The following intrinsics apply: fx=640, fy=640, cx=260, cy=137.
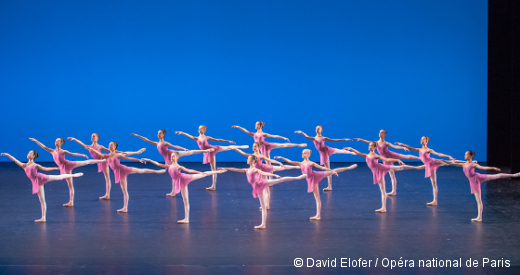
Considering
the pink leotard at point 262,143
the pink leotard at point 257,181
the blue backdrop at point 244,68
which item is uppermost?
the blue backdrop at point 244,68

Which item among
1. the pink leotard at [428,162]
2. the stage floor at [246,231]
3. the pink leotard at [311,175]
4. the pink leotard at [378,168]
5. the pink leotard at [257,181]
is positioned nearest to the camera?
the stage floor at [246,231]

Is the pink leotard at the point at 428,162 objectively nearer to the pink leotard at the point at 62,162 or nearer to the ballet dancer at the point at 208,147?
the ballet dancer at the point at 208,147

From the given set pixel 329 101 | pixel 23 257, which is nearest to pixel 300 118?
pixel 329 101

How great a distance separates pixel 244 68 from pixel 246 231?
693 cm

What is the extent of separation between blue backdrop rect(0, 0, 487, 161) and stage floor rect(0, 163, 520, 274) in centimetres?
324

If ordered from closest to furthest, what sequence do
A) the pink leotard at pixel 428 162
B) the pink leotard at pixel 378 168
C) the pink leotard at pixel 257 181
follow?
1. the pink leotard at pixel 257 181
2. the pink leotard at pixel 378 168
3. the pink leotard at pixel 428 162

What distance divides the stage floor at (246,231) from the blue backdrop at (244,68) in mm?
3239

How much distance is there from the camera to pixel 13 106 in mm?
13875

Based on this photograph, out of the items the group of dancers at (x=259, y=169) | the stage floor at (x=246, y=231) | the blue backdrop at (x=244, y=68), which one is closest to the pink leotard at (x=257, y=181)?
the group of dancers at (x=259, y=169)

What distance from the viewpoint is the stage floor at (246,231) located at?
612 centimetres

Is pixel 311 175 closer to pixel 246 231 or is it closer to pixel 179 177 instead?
pixel 246 231

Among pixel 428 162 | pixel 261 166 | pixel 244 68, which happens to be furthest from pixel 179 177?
pixel 244 68

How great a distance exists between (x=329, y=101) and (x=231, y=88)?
7.04 ft

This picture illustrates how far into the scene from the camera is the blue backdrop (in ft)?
44.9
